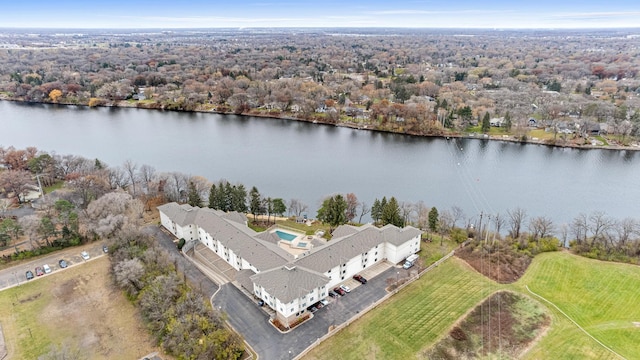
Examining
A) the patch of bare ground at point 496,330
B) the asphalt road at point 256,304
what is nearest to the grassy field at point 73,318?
the asphalt road at point 256,304

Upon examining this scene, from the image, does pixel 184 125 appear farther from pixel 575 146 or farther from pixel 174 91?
pixel 575 146

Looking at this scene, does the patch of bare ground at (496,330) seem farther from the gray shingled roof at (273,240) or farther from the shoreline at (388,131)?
the shoreline at (388,131)

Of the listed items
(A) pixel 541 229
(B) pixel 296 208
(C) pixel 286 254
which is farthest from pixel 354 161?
(C) pixel 286 254

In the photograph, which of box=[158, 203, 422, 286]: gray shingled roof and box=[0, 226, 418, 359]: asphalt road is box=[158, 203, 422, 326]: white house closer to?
box=[158, 203, 422, 286]: gray shingled roof

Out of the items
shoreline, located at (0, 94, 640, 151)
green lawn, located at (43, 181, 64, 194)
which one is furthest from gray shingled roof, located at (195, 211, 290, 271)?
shoreline, located at (0, 94, 640, 151)

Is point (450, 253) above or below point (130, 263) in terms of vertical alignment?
below

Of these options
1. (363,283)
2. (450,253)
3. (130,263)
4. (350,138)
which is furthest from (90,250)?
(350,138)
